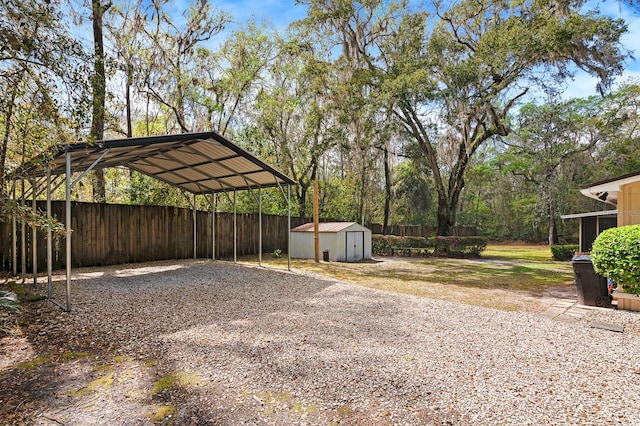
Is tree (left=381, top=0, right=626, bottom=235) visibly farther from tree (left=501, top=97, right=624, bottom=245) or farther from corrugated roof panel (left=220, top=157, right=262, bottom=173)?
tree (left=501, top=97, right=624, bottom=245)

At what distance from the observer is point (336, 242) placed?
13688mm

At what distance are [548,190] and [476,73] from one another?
14.5 m

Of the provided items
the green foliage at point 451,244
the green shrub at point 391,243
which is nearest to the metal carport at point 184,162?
the green shrub at point 391,243

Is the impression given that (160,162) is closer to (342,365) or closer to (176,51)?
(176,51)

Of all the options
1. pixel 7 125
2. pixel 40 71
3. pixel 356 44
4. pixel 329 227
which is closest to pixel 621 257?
pixel 40 71

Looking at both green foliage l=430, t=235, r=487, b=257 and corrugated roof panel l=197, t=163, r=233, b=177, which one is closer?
corrugated roof panel l=197, t=163, r=233, b=177

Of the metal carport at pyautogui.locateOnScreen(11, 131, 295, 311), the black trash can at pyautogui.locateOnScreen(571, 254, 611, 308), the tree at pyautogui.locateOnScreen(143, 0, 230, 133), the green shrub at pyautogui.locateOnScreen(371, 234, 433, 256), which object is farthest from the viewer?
the green shrub at pyautogui.locateOnScreen(371, 234, 433, 256)

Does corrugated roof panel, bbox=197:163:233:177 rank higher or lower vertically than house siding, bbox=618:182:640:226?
higher

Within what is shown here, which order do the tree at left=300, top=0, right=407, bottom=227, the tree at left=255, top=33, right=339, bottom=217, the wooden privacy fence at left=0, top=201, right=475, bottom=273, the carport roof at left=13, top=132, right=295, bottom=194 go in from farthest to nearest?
the tree at left=255, top=33, right=339, bottom=217 → the tree at left=300, top=0, right=407, bottom=227 → the wooden privacy fence at left=0, top=201, right=475, bottom=273 → the carport roof at left=13, top=132, right=295, bottom=194

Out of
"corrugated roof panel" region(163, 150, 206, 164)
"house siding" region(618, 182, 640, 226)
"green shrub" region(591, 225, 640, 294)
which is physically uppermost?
"corrugated roof panel" region(163, 150, 206, 164)

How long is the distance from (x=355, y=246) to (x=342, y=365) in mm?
10935

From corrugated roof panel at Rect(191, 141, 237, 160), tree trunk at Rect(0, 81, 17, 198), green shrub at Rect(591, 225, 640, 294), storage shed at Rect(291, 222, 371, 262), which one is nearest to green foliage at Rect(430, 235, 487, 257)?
storage shed at Rect(291, 222, 371, 262)

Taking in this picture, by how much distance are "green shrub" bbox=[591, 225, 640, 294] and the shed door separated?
9011 mm

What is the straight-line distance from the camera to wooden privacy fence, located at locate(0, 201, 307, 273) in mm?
8305
